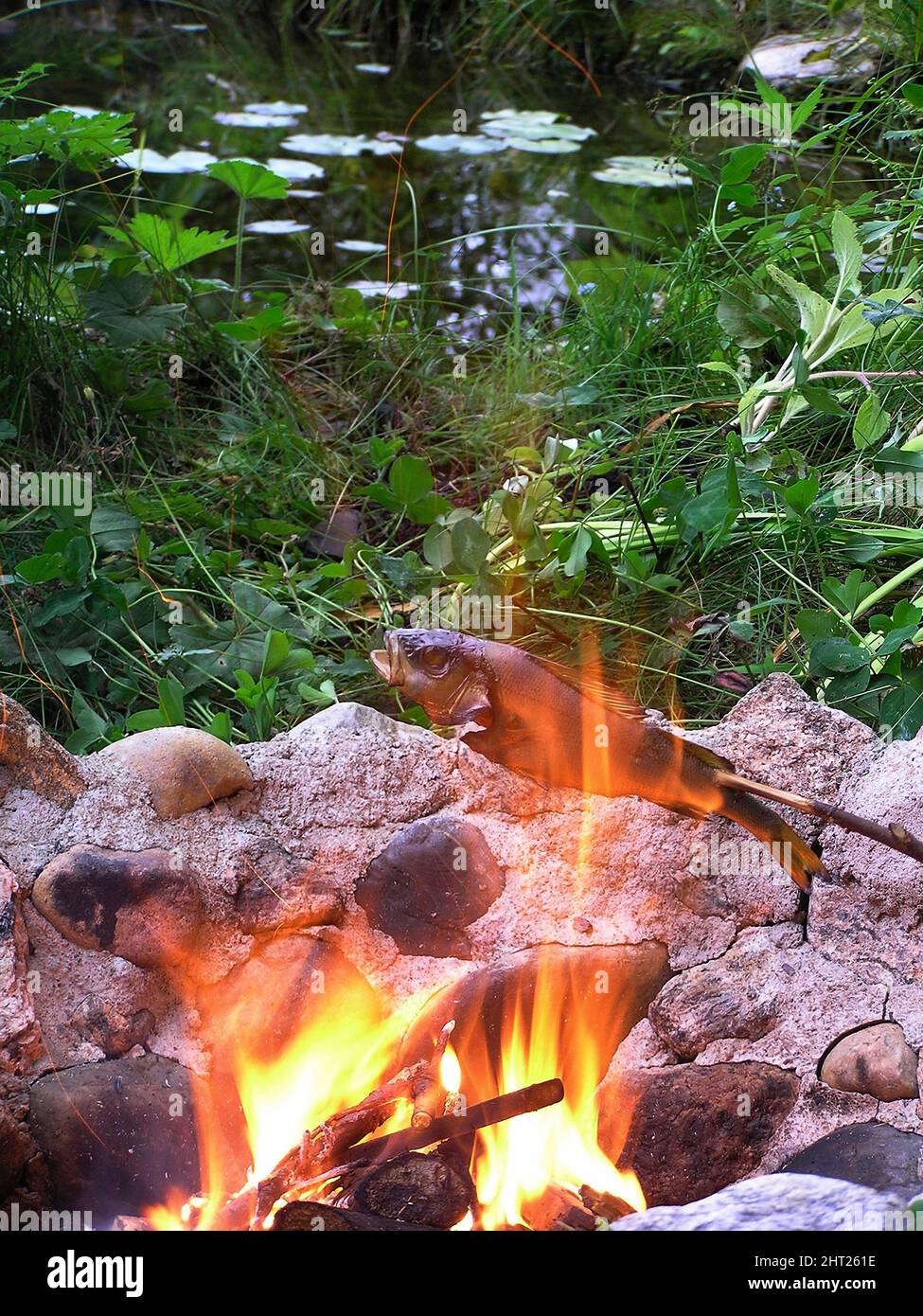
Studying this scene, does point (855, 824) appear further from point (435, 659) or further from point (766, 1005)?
point (435, 659)

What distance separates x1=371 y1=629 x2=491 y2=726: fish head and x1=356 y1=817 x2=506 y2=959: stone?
0.67 ft

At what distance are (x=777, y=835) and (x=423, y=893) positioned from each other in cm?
56

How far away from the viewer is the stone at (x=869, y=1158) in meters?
1.65

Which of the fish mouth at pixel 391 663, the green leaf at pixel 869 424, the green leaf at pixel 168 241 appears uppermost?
the green leaf at pixel 168 241

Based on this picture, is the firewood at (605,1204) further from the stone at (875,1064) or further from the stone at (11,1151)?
the stone at (11,1151)

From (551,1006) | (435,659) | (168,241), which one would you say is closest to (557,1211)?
(551,1006)

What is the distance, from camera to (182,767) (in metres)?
1.96

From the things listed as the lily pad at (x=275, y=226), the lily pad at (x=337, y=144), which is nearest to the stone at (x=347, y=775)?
the lily pad at (x=275, y=226)

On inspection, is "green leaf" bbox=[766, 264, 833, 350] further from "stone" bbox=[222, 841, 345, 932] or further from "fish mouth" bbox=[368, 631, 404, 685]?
"stone" bbox=[222, 841, 345, 932]

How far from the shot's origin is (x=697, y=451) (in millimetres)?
3305

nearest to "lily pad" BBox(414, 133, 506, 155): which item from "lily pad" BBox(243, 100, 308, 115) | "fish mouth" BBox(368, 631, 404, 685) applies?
"lily pad" BBox(243, 100, 308, 115)

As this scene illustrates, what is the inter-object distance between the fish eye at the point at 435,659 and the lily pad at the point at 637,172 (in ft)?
16.0

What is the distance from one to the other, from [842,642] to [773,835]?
2.02 ft

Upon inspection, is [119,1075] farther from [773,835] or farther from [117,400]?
[117,400]
